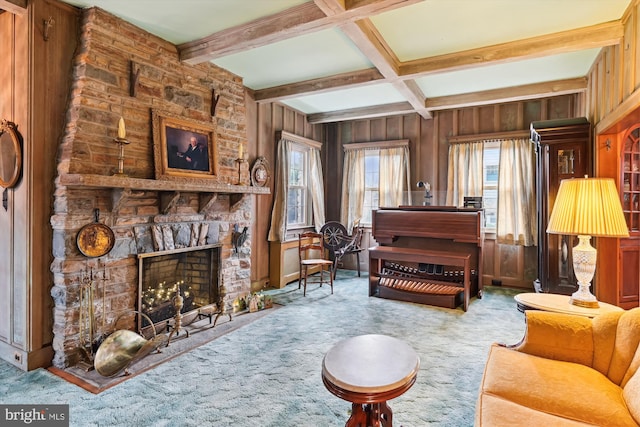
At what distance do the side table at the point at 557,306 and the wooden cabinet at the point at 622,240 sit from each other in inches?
59.5

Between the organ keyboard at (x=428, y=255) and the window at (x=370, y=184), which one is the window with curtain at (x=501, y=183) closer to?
the organ keyboard at (x=428, y=255)

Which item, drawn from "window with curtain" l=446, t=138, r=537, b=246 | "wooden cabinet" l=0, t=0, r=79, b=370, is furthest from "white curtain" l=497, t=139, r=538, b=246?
"wooden cabinet" l=0, t=0, r=79, b=370

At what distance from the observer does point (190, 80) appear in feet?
11.9

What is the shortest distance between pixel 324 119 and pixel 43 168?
4.32 meters

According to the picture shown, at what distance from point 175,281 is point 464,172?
4.61 metres

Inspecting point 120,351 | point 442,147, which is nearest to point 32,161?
point 120,351

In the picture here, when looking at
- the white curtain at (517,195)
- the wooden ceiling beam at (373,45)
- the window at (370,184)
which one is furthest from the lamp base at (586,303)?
the window at (370,184)

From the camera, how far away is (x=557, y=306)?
87.7 inches

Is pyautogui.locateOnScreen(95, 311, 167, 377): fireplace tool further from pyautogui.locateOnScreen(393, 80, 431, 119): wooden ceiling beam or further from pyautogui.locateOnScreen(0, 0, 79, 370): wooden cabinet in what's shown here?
pyautogui.locateOnScreen(393, 80, 431, 119): wooden ceiling beam

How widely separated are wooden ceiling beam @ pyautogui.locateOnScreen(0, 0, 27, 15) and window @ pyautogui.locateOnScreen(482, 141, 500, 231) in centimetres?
570

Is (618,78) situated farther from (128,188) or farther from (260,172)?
(128,188)

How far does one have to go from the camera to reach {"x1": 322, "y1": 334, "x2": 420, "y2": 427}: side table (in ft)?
4.89

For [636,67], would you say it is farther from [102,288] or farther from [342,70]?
[102,288]

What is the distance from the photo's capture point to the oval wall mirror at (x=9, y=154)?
102 inches
